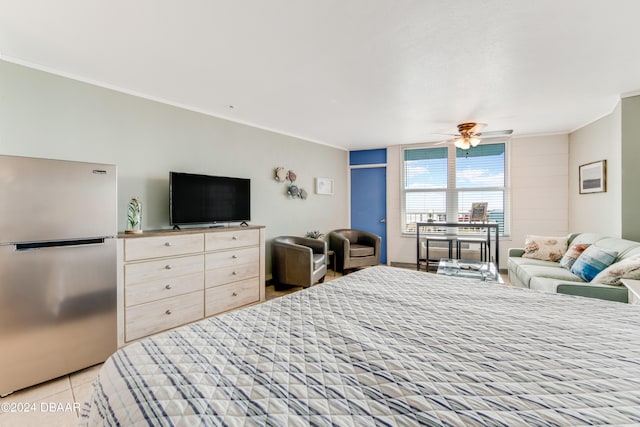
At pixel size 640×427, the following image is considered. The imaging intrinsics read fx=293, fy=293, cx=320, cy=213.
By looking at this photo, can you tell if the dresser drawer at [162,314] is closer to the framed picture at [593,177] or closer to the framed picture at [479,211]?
the framed picture at [479,211]

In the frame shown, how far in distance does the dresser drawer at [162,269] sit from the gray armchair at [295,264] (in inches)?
54.1

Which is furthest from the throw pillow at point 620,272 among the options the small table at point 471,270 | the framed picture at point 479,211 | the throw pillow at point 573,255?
the framed picture at point 479,211

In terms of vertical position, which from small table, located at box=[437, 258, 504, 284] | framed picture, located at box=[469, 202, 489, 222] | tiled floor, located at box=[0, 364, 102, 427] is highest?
framed picture, located at box=[469, 202, 489, 222]

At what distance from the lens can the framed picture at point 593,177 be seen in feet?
12.8

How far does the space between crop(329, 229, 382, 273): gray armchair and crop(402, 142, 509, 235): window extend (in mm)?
976

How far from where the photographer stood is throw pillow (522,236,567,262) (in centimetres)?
402

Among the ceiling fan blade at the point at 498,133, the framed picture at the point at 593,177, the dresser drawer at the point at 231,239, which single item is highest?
the ceiling fan blade at the point at 498,133

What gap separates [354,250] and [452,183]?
239cm

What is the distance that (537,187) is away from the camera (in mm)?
5156

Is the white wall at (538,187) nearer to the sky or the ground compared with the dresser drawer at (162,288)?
nearer to the sky

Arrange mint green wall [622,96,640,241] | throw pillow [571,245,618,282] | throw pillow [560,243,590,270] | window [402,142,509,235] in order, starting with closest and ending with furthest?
throw pillow [571,245,618,282]
mint green wall [622,96,640,241]
throw pillow [560,243,590,270]
window [402,142,509,235]

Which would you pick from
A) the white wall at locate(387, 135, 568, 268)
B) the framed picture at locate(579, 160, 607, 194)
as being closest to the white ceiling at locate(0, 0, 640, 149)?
the framed picture at locate(579, 160, 607, 194)

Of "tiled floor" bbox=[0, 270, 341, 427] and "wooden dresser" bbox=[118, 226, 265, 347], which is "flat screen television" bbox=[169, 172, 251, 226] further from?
"tiled floor" bbox=[0, 270, 341, 427]

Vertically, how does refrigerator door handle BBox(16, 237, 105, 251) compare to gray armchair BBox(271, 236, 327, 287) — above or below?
above
